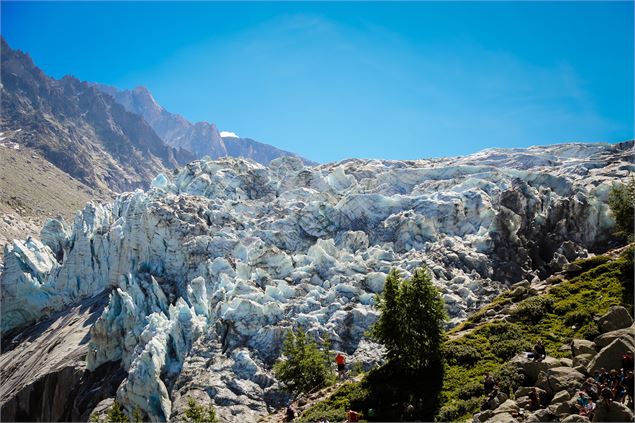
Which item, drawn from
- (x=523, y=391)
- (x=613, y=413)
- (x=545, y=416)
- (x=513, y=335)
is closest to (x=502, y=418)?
(x=545, y=416)

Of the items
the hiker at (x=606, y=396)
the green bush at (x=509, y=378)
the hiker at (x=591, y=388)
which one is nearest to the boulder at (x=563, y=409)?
the hiker at (x=591, y=388)

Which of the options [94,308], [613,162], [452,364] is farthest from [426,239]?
[94,308]

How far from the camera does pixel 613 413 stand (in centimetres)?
2225

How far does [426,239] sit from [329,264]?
867 inches

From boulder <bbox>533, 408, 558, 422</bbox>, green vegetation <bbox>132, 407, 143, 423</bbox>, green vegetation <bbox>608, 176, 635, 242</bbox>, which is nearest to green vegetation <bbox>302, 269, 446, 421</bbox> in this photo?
boulder <bbox>533, 408, 558, 422</bbox>

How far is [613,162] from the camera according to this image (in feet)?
420

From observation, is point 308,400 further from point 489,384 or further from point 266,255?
point 266,255

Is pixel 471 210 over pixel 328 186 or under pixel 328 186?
under

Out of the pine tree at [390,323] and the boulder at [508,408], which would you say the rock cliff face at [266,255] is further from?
the boulder at [508,408]

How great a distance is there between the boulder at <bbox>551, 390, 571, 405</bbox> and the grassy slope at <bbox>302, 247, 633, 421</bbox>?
5.83 m

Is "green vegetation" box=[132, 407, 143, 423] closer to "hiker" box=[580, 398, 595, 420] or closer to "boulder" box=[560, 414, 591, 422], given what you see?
"boulder" box=[560, 414, 591, 422]

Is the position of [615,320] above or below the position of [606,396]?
above

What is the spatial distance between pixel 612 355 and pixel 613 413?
635 centimetres

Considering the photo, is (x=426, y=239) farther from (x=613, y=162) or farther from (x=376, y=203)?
(x=613, y=162)
